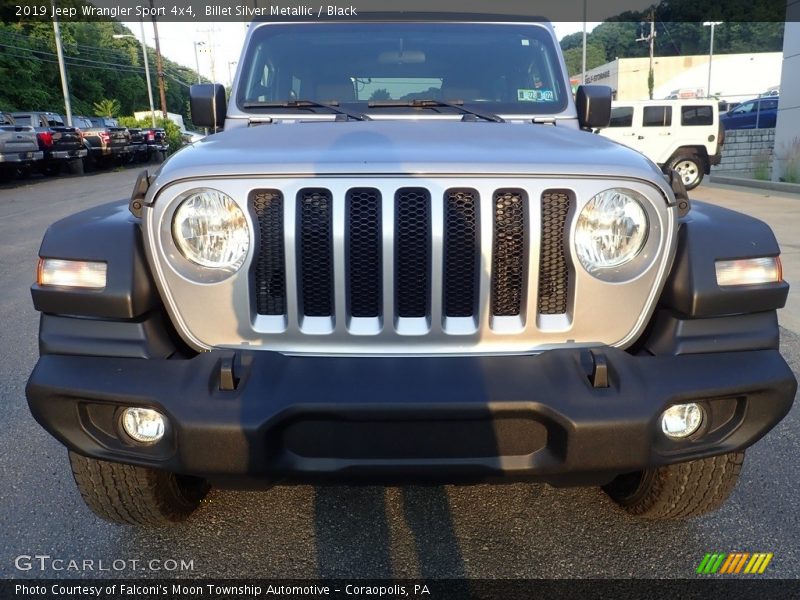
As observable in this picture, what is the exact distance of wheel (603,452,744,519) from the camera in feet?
7.52

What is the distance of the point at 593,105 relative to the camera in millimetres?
3217

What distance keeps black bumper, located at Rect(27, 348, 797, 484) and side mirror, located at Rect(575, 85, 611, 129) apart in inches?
64.4

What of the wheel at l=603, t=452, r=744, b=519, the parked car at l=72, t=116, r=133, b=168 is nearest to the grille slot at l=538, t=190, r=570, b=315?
the wheel at l=603, t=452, r=744, b=519

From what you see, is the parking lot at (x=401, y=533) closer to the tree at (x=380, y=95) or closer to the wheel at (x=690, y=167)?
the tree at (x=380, y=95)

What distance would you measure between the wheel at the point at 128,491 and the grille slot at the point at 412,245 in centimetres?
104

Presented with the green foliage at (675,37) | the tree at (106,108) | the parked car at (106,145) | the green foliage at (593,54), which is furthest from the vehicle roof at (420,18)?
the green foliage at (593,54)

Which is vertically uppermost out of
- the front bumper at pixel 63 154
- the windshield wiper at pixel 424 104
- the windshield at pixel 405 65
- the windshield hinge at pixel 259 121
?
the windshield at pixel 405 65

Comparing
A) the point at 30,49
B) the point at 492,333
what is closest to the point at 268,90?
the point at 492,333

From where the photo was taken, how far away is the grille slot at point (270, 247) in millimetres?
1949

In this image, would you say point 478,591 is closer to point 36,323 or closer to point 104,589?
point 104,589

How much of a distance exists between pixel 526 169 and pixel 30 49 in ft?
148

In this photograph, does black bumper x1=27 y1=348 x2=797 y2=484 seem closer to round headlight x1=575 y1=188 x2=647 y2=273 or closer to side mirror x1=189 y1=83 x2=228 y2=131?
round headlight x1=575 y1=188 x2=647 y2=273

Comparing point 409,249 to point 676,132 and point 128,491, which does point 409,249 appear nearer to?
point 128,491

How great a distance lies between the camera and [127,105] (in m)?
60.7
